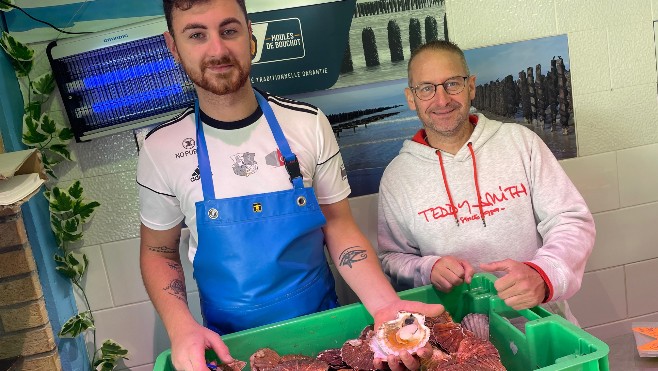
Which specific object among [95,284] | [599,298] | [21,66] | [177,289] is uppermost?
[21,66]

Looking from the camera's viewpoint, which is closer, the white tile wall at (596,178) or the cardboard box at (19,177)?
the cardboard box at (19,177)

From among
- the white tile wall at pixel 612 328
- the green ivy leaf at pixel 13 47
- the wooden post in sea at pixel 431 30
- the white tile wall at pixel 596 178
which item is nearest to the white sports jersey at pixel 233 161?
the green ivy leaf at pixel 13 47

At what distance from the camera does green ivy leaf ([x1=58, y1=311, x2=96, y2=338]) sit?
205 centimetres

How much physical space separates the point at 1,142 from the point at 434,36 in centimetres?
151

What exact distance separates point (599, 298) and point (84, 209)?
6.68 ft

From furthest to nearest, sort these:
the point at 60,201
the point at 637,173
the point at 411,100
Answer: the point at 637,173 → the point at 60,201 → the point at 411,100

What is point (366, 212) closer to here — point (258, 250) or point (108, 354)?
point (258, 250)

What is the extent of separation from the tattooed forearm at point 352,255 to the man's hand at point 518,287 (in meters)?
0.34

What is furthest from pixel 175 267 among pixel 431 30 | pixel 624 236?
pixel 624 236

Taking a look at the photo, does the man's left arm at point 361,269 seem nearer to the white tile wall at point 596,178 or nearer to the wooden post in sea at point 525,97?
the wooden post in sea at point 525,97

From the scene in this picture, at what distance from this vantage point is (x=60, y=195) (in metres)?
2.07

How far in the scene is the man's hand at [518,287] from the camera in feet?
4.32

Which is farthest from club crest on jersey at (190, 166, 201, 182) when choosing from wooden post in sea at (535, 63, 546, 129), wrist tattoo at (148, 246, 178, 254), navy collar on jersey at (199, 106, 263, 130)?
wooden post in sea at (535, 63, 546, 129)

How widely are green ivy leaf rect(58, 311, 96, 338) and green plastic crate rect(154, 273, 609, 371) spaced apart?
941 millimetres
